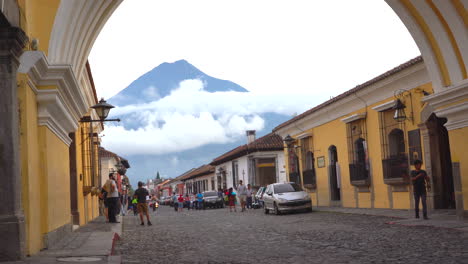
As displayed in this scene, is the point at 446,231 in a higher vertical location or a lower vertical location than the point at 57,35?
lower

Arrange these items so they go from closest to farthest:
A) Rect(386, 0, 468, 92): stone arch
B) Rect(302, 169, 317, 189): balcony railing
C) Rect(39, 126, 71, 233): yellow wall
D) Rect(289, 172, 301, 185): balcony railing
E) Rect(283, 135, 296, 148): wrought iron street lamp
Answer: Rect(39, 126, 71, 233): yellow wall
Rect(386, 0, 468, 92): stone arch
Rect(302, 169, 317, 189): balcony railing
Rect(283, 135, 296, 148): wrought iron street lamp
Rect(289, 172, 301, 185): balcony railing

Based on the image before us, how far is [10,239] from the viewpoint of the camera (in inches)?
283

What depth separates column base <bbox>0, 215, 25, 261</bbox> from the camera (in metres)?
7.16

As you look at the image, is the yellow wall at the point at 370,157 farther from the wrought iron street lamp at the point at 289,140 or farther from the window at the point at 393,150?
the wrought iron street lamp at the point at 289,140

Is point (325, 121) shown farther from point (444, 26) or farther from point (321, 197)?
point (444, 26)

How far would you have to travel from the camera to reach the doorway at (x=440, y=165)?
53.6 ft

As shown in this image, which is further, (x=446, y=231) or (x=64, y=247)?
(x=446, y=231)

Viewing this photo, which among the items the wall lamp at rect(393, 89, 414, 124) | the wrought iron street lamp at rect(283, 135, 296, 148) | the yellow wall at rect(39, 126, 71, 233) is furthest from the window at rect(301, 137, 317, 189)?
the yellow wall at rect(39, 126, 71, 233)

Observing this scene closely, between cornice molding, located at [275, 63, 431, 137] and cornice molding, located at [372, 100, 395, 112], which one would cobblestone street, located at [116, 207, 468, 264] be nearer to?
cornice molding, located at [275, 63, 431, 137]

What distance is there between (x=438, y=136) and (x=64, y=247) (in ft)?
37.0

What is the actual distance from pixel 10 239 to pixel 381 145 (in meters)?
14.6

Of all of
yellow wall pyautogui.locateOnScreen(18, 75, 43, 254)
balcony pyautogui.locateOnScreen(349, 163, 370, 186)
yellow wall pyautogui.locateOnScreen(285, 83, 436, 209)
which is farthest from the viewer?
balcony pyautogui.locateOnScreen(349, 163, 370, 186)

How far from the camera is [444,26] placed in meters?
12.9

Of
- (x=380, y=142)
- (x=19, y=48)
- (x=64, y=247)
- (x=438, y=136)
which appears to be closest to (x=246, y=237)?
(x=64, y=247)
